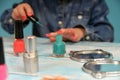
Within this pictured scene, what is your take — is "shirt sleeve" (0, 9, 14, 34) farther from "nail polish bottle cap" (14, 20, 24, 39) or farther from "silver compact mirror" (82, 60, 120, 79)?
"silver compact mirror" (82, 60, 120, 79)

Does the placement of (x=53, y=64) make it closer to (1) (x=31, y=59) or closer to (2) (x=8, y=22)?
(1) (x=31, y=59)

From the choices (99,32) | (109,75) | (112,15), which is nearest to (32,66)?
(109,75)

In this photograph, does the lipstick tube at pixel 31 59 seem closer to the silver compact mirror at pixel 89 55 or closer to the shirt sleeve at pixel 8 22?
the silver compact mirror at pixel 89 55

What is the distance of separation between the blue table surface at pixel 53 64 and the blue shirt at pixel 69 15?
0.52 ft

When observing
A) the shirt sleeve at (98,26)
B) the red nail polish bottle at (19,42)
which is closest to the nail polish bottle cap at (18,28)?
the red nail polish bottle at (19,42)

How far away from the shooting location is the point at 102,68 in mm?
594

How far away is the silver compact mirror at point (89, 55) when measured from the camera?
65cm

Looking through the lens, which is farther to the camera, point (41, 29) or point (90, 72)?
point (41, 29)

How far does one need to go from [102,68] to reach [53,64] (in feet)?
0.35

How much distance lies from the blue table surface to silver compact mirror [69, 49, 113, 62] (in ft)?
0.04

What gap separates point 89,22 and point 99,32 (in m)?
Answer: 0.07

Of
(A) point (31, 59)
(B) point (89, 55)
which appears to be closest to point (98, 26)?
(B) point (89, 55)

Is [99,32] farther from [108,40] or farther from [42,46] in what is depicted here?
[42,46]

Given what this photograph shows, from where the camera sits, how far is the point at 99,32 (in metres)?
0.93
